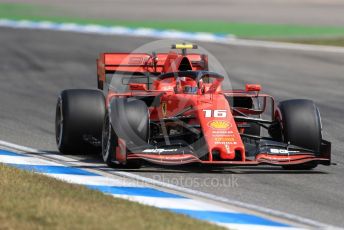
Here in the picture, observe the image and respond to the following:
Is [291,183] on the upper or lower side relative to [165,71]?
lower

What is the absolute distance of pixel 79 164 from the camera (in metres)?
12.0

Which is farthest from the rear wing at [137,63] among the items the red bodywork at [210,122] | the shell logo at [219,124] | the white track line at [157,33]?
the white track line at [157,33]

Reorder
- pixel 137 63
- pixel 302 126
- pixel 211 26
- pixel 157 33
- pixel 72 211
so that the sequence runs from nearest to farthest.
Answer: pixel 72 211 → pixel 302 126 → pixel 137 63 → pixel 157 33 → pixel 211 26

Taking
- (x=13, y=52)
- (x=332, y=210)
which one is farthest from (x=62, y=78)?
(x=332, y=210)

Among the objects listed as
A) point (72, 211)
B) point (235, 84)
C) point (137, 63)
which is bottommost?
point (235, 84)

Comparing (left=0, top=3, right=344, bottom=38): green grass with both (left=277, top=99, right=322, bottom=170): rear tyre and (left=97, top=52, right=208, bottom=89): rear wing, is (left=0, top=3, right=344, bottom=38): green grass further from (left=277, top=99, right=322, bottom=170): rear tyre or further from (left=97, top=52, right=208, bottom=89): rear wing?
(left=277, top=99, right=322, bottom=170): rear tyre

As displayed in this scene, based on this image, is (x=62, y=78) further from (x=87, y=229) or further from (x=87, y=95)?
(x=87, y=229)

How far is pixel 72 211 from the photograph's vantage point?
855 cm

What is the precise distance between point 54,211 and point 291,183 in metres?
3.26

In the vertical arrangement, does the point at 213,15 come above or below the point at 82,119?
below

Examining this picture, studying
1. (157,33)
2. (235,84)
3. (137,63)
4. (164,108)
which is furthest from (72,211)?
(157,33)

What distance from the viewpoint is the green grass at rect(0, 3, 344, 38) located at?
3225 centimetres

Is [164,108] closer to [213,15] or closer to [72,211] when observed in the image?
[72,211]

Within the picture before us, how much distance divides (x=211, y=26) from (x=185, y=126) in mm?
22685
